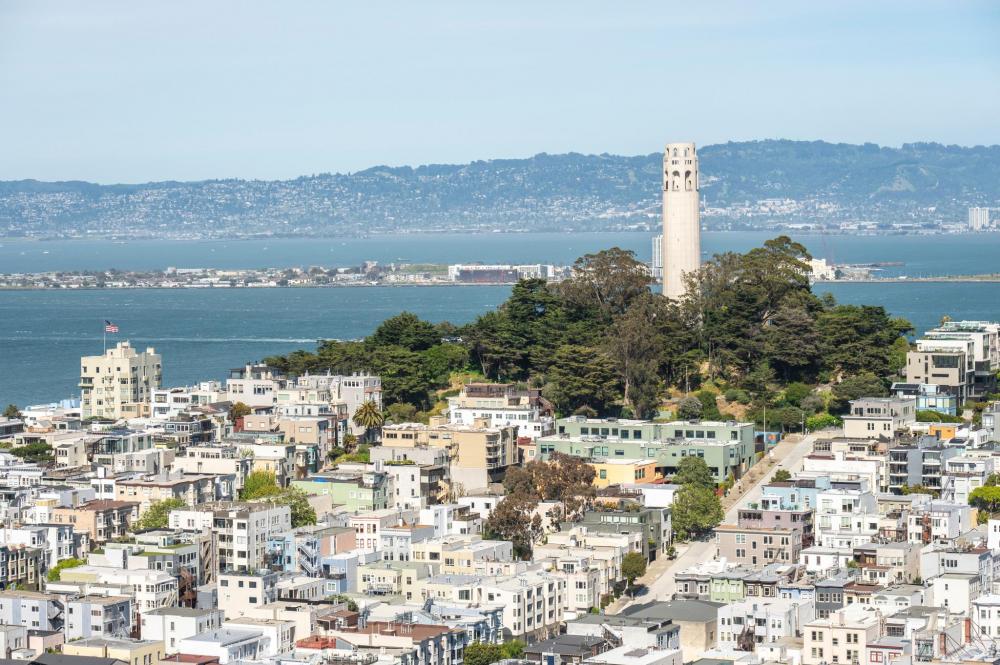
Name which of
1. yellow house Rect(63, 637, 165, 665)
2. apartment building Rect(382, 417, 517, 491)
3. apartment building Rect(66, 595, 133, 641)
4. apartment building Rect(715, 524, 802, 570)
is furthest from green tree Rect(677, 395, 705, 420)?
yellow house Rect(63, 637, 165, 665)

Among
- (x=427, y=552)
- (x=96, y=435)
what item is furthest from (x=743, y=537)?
(x=96, y=435)

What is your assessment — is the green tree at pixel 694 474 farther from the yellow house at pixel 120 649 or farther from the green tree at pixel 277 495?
the yellow house at pixel 120 649

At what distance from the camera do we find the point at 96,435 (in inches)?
1978

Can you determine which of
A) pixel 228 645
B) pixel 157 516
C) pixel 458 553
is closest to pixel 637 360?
pixel 458 553

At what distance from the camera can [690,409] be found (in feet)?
167

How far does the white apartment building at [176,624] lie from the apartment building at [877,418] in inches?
679

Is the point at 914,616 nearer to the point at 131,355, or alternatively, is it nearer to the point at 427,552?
the point at 427,552

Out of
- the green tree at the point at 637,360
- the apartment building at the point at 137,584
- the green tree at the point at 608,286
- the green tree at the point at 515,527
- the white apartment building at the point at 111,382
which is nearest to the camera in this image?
the apartment building at the point at 137,584

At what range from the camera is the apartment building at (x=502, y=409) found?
49906mm

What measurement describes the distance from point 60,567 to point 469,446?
34.1 feet

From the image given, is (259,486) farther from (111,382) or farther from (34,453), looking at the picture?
(111,382)

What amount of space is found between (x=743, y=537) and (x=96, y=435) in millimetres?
16782

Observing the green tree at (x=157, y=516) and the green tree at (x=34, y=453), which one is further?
the green tree at (x=34, y=453)

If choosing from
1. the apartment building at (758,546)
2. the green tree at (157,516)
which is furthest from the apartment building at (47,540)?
the apartment building at (758,546)
